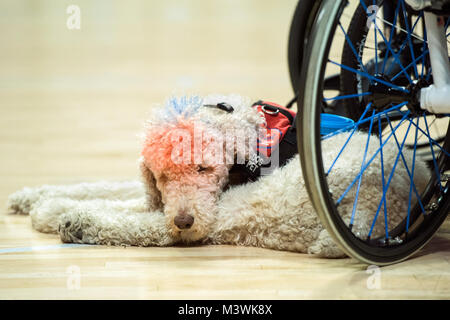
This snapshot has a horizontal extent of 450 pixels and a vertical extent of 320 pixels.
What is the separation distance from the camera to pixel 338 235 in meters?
1.35

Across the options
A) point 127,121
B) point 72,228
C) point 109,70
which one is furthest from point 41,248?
point 109,70

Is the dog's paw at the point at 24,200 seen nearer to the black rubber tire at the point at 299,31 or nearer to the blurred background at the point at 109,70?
the blurred background at the point at 109,70

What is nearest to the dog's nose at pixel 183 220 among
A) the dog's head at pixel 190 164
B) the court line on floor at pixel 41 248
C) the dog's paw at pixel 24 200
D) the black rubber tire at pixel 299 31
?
the dog's head at pixel 190 164

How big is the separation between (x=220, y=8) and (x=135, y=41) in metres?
1.40

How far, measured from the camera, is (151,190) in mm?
1701

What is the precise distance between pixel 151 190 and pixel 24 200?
1.84 ft

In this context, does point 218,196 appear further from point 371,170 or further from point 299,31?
point 299,31

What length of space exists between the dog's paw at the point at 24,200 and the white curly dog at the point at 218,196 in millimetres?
357

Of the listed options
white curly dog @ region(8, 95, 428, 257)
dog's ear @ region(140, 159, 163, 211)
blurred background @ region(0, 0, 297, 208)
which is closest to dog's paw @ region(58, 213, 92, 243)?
white curly dog @ region(8, 95, 428, 257)

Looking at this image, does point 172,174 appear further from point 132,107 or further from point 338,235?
point 132,107

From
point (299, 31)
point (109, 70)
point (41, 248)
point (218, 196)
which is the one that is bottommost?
point (41, 248)

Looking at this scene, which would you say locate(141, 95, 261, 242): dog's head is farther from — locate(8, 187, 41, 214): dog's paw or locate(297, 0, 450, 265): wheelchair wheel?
locate(8, 187, 41, 214): dog's paw

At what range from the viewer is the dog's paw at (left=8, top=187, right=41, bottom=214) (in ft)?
6.68
